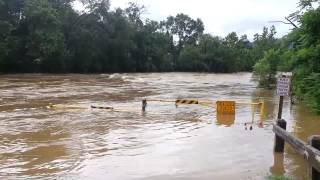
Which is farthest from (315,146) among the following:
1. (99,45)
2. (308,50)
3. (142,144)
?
(99,45)

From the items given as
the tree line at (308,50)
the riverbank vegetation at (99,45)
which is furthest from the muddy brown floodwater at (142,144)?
the riverbank vegetation at (99,45)

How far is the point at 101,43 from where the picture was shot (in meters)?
78.1

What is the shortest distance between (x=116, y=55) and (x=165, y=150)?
227 ft

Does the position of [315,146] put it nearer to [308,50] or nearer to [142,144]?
[142,144]

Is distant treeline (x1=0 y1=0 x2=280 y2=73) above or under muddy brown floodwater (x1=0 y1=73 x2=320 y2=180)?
above

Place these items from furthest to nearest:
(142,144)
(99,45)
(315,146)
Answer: (99,45), (142,144), (315,146)

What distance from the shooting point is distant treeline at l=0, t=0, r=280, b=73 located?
64.2 metres

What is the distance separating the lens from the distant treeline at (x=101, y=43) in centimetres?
6419

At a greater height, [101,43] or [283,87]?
[101,43]

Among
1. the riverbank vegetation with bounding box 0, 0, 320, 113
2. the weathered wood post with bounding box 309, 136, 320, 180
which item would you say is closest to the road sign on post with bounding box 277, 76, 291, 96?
the weathered wood post with bounding box 309, 136, 320, 180

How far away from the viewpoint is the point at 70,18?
242ft

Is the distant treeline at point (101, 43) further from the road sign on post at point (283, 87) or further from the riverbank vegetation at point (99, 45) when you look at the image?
the road sign on post at point (283, 87)

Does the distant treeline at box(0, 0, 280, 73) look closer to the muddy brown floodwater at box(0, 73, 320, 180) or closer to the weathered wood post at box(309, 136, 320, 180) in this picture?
the muddy brown floodwater at box(0, 73, 320, 180)

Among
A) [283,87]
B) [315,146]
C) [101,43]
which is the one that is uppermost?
[101,43]
